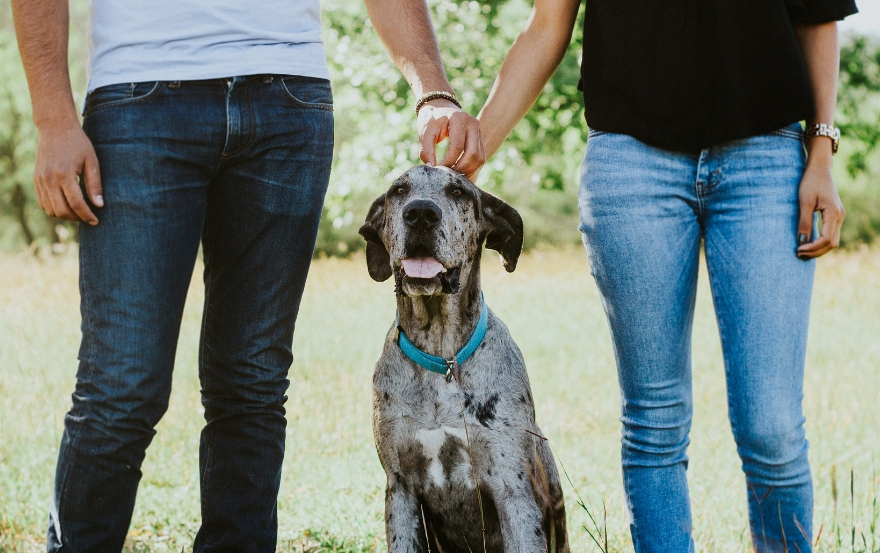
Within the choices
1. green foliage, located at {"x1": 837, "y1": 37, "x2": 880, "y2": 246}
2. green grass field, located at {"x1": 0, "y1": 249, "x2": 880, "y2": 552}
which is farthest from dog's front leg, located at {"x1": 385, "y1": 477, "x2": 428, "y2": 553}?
green foliage, located at {"x1": 837, "y1": 37, "x2": 880, "y2": 246}

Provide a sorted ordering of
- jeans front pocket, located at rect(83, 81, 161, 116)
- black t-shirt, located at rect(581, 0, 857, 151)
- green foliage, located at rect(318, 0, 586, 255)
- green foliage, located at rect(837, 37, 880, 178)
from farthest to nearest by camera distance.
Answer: green foliage, located at rect(837, 37, 880, 178), green foliage, located at rect(318, 0, 586, 255), black t-shirt, located at rect(581, 0, 857, 151), jeans front pocket, located at rect(83, 81, 161, 116)

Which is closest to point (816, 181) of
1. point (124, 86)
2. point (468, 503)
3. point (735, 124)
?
point (735, 124)

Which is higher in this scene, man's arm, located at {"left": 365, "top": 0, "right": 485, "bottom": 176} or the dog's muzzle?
man's arm, located at {"left": 365, "top": 0, "right": 485, "bottom": 176}

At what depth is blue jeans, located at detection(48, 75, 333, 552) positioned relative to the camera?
2.24 meters

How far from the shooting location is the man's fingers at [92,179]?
7.17ft

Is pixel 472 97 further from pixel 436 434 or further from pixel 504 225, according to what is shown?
pixel 436 434

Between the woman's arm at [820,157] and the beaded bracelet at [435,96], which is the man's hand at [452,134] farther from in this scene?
the woman's arm at [820,157]

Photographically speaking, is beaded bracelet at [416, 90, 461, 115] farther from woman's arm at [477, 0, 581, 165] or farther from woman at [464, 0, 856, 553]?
woman at [464, 0, 856, 553]

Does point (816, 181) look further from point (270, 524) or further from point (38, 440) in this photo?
point (38, 440)

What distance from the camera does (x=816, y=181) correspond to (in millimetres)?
2365

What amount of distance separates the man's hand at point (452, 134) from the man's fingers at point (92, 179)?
0.96 meters

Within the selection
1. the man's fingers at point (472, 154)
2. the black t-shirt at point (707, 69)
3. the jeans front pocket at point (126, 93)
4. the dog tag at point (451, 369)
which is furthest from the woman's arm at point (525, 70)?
the jeans front pocket at point (126, 93)

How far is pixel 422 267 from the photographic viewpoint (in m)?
2.64

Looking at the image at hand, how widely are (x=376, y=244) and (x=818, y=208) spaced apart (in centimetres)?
142
